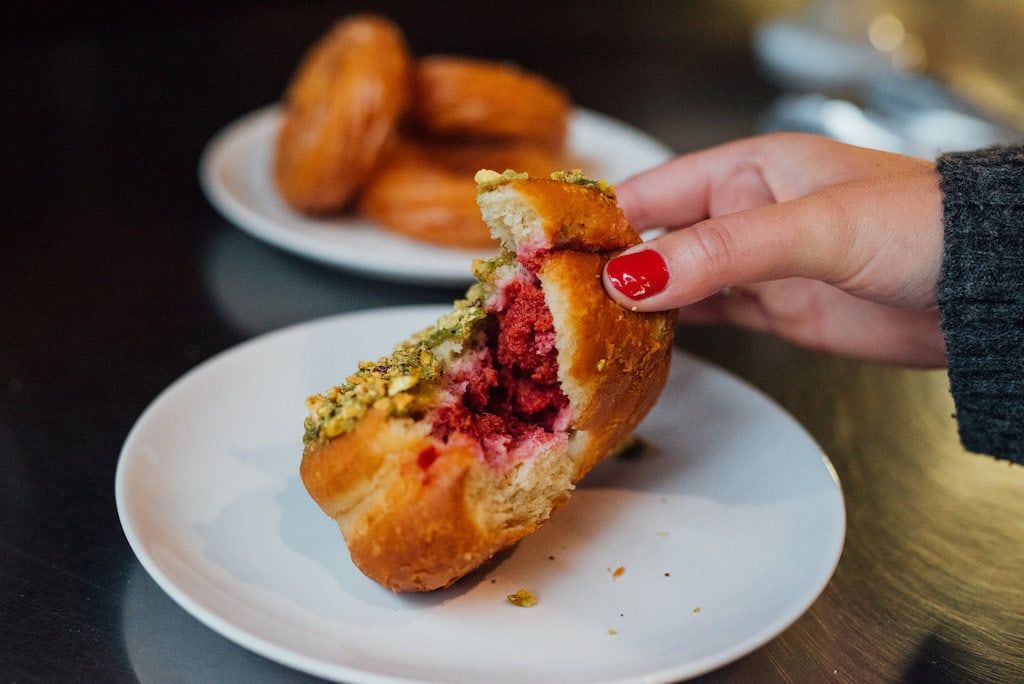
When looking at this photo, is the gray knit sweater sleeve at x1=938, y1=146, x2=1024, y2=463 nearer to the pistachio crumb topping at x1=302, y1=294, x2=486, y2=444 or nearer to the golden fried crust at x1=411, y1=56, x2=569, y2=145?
the pistachio crumb topping at x1=302, y1=294, x2=486, y2=444

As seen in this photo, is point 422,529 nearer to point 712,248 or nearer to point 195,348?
point 712,248

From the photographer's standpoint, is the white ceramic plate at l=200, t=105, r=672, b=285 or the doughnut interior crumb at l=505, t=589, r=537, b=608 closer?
the doughnut interior crumb at l=505, t=589, r=537, b=608

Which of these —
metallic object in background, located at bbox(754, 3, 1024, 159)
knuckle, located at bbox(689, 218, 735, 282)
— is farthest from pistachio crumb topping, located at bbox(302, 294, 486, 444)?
metallic object in background, located at bbox(754, 3, 1024, 159)

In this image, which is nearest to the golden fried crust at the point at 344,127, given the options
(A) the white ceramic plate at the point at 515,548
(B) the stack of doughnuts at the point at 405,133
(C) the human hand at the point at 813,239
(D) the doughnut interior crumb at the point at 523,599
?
(B) the stack of doughnuts at the point at 405,133

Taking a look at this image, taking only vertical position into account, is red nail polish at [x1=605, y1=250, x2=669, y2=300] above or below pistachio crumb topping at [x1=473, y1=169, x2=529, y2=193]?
below

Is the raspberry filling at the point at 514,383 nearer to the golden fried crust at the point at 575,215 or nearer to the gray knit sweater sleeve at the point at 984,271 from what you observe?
the golden fried crust at the point at 575,215
